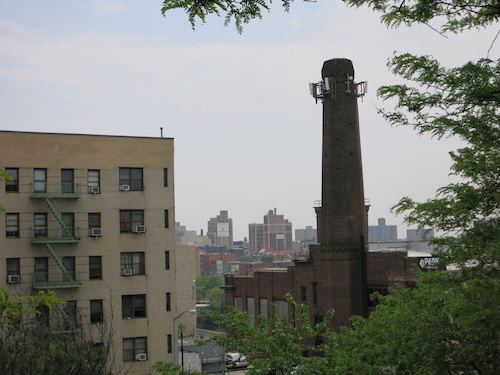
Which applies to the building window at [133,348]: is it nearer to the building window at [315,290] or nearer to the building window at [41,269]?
the building window at [41,269]

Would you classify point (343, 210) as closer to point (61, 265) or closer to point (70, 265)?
point (70, 265)

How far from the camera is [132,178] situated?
36.4 meters

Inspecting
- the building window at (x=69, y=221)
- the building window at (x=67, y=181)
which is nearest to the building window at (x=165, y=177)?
the building window at (x=67, y=181)

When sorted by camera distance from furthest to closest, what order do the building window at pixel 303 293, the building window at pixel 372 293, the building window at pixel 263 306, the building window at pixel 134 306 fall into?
the building window at pixel 263 306, the building window at pixel 303 293, the building window at pixel 372 293, the building window at pixel 134 306

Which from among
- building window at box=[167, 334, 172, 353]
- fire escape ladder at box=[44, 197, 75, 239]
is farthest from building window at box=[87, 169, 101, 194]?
building window at box=[167, 334, 172, 353]

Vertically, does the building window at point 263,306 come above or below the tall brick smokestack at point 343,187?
below

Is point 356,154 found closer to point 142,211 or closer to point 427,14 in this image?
point 142,211

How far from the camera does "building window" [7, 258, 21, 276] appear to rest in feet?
111

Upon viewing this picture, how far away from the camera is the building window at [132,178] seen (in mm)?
36219

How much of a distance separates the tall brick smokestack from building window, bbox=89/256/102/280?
29765 millimetres

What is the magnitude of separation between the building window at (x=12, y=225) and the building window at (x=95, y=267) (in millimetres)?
3807

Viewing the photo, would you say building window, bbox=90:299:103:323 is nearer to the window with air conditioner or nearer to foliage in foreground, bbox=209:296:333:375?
the window with air conditioner

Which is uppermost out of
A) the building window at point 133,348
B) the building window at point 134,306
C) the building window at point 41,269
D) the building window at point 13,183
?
the building window at point 13,183

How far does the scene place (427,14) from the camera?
1104 centimetres
